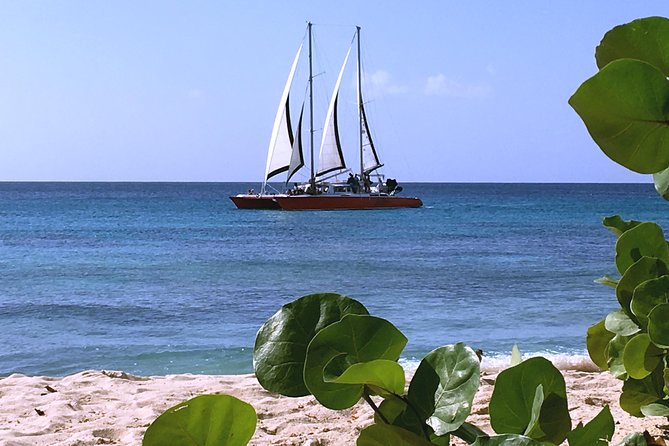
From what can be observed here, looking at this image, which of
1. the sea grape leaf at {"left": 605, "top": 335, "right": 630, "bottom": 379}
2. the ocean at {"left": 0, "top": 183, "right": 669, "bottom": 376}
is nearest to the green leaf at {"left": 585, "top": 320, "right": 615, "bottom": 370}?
the sea grape leaf at {"left": 605, "top": 335, "right": 630, "bottom": 379}

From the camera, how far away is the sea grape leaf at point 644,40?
34cm

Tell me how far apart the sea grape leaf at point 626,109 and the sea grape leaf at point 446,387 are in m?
0.10

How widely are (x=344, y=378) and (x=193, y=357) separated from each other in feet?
19.8

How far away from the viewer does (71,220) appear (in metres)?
28.5

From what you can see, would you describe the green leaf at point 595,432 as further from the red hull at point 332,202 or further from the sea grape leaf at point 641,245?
the red hull at point 332,202

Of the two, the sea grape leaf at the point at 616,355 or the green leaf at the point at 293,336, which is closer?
the green leaf at the point at 293,336

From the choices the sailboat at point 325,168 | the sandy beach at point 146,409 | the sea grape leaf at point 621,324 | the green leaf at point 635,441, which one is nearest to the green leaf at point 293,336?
the green leaf at point 635,441

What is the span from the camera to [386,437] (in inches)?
12.2

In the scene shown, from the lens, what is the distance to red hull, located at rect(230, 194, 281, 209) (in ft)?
103

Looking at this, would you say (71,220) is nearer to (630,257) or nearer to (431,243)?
(431,243)

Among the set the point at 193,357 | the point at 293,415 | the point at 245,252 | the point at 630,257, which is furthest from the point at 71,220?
the point at 630,257

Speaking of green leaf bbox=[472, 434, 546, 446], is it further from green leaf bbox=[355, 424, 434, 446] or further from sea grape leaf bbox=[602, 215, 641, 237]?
sea grape leaf bbox=[602, 215, 641, 237]

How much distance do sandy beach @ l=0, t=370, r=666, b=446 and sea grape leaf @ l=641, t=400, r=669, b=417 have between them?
1.54 m

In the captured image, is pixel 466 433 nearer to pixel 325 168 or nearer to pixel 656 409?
pixel 656 409
